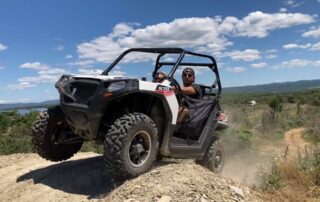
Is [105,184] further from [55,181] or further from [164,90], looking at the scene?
[164,90]

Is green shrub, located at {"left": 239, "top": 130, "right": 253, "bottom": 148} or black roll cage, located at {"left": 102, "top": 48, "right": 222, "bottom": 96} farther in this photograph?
green shrub, located at {"left": 239, "top": 130, "right": 253, "bottom": 148}

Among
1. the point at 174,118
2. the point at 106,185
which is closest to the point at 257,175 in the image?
the point at 174,118

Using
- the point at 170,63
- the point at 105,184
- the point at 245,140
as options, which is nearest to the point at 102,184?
the point at 105,184

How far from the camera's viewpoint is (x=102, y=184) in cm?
686

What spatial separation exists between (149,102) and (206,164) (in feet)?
6.96

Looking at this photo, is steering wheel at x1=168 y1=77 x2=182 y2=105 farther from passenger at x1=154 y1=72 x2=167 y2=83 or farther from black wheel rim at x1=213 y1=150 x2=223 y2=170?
black wheel rim at x1=213 y1=150 x2=223 y2=170

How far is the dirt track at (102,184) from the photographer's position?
5.48m

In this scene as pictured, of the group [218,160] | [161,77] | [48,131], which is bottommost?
[218,160]

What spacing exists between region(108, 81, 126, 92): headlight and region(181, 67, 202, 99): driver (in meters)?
2.11

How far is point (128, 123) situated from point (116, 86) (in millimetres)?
528

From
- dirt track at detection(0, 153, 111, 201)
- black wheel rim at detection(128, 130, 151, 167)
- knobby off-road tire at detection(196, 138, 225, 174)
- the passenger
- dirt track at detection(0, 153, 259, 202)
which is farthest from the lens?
knobby off-road tire at detection(196, 138, 225, 174)

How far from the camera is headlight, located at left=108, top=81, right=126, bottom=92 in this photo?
5.95 m

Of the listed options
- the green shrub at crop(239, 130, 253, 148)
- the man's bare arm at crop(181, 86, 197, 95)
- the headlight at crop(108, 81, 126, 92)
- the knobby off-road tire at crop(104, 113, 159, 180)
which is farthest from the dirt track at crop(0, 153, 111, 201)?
the green shrub at crop(239, 130, 253, 148)

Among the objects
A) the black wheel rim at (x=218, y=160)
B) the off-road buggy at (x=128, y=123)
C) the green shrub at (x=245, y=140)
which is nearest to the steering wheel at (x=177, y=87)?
the off-road buggy at (x=128, y=123)
